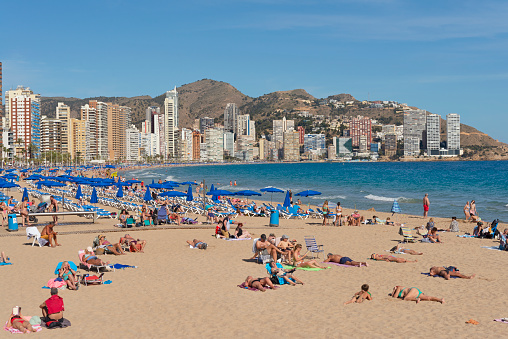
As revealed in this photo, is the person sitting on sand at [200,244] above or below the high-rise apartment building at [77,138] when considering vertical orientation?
below

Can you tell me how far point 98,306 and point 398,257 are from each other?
8404mm

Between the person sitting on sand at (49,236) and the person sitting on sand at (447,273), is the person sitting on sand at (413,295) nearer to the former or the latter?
the person sitting on sand at (447,273)

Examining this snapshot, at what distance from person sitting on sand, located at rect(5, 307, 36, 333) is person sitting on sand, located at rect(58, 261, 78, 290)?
244 cm

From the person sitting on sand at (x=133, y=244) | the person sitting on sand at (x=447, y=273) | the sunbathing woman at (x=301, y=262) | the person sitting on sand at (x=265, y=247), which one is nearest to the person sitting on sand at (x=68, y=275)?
the person sitting on sand at (x=133, y=244)

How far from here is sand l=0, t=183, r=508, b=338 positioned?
7.54 m

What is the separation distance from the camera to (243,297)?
9430 millimetres

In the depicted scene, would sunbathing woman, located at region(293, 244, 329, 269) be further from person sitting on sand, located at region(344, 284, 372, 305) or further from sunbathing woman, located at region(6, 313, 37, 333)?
sunbathing woman, located at region(6, 313, 37, 333)

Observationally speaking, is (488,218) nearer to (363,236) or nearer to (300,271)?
(363,236)

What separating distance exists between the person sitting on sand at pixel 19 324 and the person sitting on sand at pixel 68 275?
244 cm

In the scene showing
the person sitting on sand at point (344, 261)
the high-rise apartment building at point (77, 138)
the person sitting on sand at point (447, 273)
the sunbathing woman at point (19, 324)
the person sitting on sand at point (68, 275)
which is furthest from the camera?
the high-rise apartment building at point (77, 138)

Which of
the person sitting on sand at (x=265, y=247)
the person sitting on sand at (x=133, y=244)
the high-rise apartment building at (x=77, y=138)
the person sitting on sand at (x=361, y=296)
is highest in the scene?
the high-rise apartment building at (x=77, y=138)

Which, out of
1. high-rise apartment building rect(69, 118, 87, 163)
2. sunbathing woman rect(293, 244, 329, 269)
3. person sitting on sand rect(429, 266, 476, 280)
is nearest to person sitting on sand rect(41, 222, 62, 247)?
sunbathing woman rect(293, 244, 329, 269)

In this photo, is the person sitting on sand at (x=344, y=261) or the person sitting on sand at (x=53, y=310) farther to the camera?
the person sitting on sand at (x=344, y=261)

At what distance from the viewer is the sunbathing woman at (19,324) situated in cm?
728
